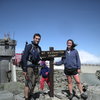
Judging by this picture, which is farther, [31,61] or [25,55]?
[31,61]

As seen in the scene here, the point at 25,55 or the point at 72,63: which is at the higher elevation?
the point at 25,55

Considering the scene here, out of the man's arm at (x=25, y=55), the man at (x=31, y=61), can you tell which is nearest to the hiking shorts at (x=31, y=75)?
the man at (x=31, y=61)

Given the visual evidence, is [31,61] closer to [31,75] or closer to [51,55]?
[31,75]

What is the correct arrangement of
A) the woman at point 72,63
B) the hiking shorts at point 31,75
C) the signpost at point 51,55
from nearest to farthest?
the hiking shorts at point 31,75 < the woman at point 72,63 < the signpost at point 51,55

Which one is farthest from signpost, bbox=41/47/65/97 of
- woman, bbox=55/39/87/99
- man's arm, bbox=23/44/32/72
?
man's arm, bbox=23/44/32/72

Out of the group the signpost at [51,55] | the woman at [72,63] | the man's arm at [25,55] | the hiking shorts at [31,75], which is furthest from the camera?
the signpost at [51,55]

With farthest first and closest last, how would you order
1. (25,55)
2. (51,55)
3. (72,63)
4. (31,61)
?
(51,55) < (72,63) < (31,61) < (25,55)

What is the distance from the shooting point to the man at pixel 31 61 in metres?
5.14

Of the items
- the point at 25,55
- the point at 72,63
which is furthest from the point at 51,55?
the point at 25,55

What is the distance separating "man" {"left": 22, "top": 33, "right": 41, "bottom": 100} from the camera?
5145 millimetres

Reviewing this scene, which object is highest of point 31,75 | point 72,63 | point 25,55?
point 25,55

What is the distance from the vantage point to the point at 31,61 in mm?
5305

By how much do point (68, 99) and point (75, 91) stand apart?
2.00 ft

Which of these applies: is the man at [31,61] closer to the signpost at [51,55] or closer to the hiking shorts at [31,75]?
the hiking shorts at [31,75]
